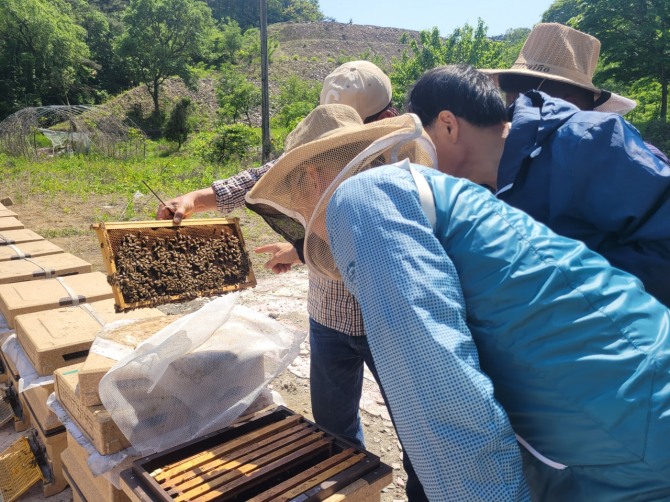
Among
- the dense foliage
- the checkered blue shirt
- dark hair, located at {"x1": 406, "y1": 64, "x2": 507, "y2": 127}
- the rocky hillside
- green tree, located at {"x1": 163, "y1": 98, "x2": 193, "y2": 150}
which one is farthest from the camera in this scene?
the rocky hillside

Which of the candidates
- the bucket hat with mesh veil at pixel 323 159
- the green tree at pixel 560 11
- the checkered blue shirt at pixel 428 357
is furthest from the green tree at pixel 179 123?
the green tree at pixel 560 11

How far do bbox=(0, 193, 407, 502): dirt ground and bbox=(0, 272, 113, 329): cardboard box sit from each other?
0.88m

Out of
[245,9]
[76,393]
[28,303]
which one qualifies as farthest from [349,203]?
[245,9]

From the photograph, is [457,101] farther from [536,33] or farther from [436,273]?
[536,33]

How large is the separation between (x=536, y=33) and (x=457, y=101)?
48.4 inches

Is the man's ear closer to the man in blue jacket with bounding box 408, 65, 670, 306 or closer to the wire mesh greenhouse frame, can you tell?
the man in blue jacket with bounding box 408, 65, 670, 306

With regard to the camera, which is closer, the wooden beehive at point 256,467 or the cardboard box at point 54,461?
the wooden beehive at point 256,467

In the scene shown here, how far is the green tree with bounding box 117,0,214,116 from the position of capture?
34938 mm

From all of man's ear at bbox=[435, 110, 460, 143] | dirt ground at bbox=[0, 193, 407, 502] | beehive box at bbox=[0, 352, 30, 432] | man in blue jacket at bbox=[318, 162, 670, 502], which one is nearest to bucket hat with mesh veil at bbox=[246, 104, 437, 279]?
man's ear at bbox=[435, 110, 460, 143]

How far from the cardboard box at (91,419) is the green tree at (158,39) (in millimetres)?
35827

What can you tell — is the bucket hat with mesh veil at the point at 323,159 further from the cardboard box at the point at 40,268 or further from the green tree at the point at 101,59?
the green tree at the point at 101,59

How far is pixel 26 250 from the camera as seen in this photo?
4141 millimetres

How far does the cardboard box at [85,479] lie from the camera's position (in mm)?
1874

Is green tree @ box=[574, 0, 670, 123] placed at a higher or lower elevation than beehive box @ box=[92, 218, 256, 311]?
higher
